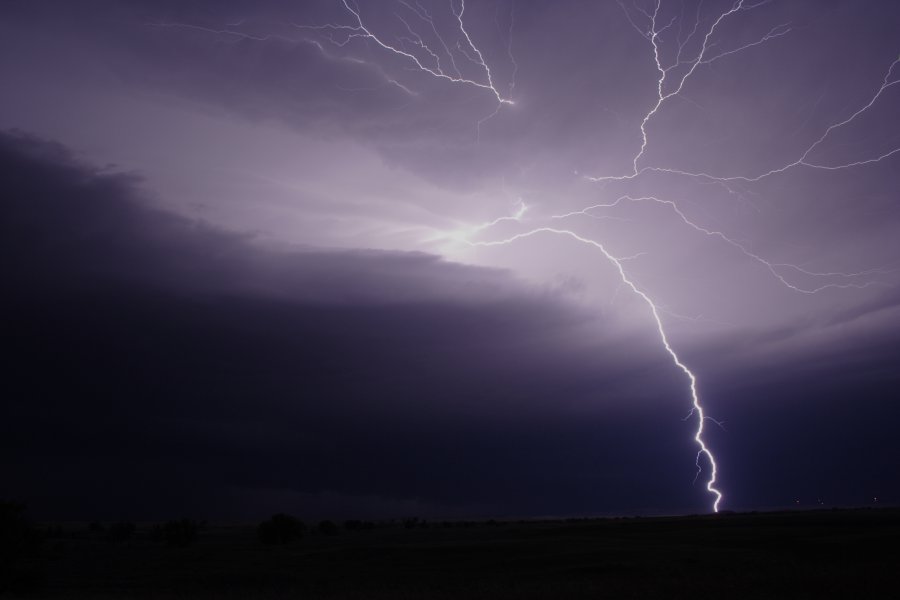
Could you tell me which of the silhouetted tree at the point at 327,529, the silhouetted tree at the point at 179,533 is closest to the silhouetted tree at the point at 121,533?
the silhouetted tree at the point at 179,533

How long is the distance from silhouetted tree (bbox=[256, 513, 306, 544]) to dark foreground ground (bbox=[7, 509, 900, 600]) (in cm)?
1006

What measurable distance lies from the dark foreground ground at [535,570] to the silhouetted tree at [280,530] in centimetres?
1006

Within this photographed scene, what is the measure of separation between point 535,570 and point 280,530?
107ft

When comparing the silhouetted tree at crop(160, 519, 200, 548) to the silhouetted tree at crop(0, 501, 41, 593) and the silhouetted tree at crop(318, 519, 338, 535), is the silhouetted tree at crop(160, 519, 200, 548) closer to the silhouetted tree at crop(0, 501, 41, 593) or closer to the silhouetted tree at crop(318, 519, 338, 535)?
the silhouetted tree at crop(318, 519, 338, 535)

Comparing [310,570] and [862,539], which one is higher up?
[862,539]

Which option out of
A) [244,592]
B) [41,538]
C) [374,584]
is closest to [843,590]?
[374,584]

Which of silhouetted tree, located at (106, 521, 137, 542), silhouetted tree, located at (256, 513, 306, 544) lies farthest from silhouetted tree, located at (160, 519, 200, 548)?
silhouetted tree, located at (106, 521, 137, 542)

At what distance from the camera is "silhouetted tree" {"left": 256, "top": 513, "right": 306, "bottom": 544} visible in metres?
54.2

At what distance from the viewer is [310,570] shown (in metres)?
30.7

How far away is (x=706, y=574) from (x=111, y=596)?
18.1m

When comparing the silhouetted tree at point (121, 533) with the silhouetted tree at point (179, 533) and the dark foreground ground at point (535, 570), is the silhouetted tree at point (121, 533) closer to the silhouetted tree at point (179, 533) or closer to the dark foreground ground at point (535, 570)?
the silhouetted tree at point (179, 533)

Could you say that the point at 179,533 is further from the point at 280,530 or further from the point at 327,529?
the point at 327,529

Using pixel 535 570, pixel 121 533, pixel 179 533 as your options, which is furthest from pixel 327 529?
pixel 535 570

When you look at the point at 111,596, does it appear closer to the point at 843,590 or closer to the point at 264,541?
the point at 843,590
